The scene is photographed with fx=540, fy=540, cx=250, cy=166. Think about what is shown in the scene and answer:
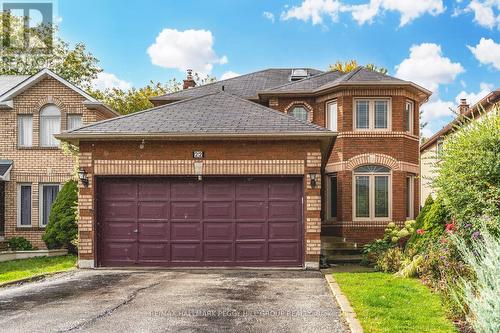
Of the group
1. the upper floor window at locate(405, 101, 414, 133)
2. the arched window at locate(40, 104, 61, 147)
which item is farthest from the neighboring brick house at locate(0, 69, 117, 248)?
the upper floor window at locate(405, 101, 414, 133)

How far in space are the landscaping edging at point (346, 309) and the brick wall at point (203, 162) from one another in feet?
8.89

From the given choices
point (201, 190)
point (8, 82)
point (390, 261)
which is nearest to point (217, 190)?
point (201, 190)

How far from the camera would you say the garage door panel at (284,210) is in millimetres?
13234

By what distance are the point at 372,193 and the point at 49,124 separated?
12.0 m

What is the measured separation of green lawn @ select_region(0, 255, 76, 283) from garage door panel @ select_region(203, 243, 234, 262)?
350 centimetres

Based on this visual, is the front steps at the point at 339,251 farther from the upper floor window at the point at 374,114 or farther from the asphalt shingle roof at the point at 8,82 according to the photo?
the asphalt shingle roof at the point at 8,82

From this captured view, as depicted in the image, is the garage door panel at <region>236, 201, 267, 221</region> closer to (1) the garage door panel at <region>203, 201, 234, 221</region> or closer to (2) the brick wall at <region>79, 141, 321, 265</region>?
(1) the garage door panel at <region>203, 201, 234, 221</region>

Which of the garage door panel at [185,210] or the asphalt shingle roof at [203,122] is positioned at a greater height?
the asphalt shingle roof at [203,122]

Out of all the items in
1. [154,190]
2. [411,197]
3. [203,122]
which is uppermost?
[203,122]

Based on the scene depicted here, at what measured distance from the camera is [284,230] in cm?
1325

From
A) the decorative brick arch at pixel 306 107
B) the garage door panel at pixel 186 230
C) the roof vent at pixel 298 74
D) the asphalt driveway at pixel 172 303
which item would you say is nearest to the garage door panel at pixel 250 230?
the garage door panel at pixel 186 230

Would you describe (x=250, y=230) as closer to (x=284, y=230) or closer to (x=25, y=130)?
(x=284, y=230)

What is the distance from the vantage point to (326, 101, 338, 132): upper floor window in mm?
18266

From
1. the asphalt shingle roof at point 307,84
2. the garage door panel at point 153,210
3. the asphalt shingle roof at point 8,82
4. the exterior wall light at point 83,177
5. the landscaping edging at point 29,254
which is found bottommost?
the landscaping edging at point 29,254
